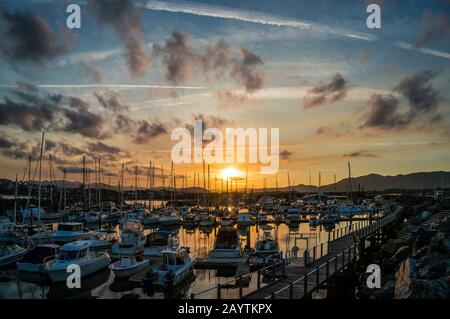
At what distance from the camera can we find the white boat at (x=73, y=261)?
29.9m

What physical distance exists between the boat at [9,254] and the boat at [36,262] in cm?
444

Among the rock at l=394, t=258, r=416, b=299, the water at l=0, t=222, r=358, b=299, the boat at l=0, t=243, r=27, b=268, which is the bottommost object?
the water at l=0, t=222, r=358, b=299

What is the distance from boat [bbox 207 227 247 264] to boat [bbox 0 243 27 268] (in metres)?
Result: 18.4

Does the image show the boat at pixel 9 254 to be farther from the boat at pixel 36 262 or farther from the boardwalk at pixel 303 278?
the boardwalk at pixel 303 278

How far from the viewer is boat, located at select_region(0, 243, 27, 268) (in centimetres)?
3684

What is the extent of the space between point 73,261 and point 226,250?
42.5ft

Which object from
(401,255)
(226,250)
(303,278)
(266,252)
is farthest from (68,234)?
(401,255)

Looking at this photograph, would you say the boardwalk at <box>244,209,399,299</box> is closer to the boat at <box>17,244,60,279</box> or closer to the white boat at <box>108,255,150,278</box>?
the white boat at <box>108,255,150,278</box>

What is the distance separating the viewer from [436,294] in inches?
575

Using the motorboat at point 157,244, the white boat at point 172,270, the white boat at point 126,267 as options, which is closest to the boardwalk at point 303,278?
the white boat at point 172,270

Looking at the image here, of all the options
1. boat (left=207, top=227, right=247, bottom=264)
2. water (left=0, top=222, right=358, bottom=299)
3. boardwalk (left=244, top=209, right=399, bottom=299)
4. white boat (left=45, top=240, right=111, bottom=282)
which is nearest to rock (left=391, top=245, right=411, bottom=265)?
boardwalk (left=244, top=209, right=399, bottom=299)
